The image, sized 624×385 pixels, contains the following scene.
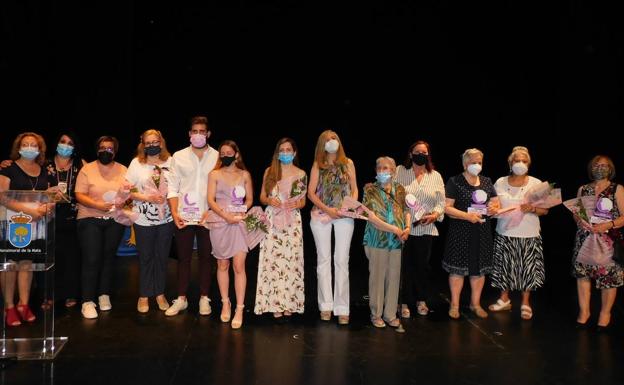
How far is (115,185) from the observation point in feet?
14.3

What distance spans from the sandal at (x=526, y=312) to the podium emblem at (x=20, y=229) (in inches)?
150

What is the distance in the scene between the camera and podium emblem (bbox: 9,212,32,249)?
11.1 feet

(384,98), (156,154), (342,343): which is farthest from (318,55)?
(342,343)

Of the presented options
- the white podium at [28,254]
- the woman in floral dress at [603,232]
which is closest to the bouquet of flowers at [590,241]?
the woman in floral dress at [603,232]

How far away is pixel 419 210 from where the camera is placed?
4082 millimetres

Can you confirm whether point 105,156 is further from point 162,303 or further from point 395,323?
point 395,323

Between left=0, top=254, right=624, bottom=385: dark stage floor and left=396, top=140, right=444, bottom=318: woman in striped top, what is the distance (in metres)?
0.27

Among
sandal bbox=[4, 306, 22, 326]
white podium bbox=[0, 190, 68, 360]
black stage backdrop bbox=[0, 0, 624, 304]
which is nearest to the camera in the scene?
white podium bbox=[0, 190, 68, 360]

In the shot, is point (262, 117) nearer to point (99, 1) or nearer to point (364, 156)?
point (364, 156)

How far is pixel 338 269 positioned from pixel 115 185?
6.43ft

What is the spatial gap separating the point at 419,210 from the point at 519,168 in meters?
0.98

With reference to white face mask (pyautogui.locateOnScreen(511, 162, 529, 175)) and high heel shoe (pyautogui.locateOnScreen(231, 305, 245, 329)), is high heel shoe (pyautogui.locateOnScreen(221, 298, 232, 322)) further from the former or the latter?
white face mask (pyautogui.locateOnScreen(511, 162, 529, 175))

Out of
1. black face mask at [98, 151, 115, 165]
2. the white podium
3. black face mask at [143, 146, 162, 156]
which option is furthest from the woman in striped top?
the white podium

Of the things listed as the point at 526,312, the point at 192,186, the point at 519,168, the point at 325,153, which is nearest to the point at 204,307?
the point at 192,186
